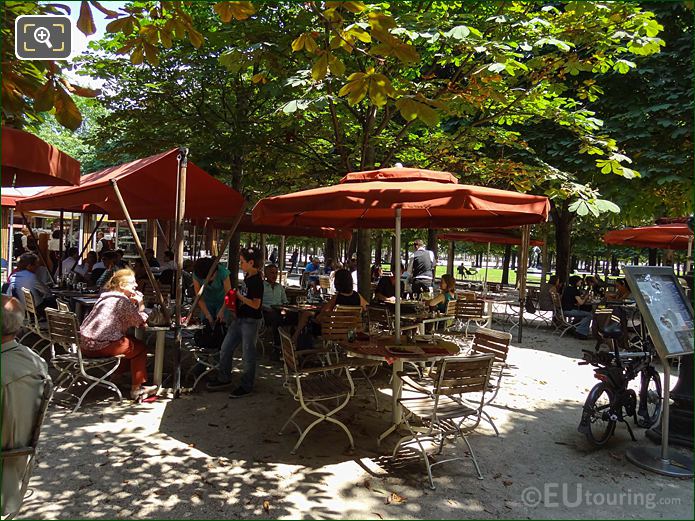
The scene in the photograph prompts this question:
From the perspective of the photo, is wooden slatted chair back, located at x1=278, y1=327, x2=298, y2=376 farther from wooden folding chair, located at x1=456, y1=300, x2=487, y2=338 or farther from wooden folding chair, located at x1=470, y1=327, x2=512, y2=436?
wooden folding chair, located at x1=456, y1=300, x2=487, y2=338

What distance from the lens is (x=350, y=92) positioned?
3301 millimetres

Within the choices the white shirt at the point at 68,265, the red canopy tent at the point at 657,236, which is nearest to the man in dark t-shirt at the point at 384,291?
the red canopy tent at the point at 657,236

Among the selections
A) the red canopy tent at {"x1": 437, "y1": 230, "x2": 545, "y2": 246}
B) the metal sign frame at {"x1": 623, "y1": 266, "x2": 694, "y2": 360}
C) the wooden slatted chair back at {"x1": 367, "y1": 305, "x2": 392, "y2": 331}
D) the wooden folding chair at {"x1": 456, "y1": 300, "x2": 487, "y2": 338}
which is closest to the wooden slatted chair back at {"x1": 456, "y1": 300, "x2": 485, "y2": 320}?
the wooden folding chair at {"x1": 456, "y1": 300, "x2": 487, "y2": 338}

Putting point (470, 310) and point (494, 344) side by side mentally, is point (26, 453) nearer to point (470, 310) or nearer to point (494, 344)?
point (494, 344)

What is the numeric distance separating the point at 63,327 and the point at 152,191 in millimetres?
2288

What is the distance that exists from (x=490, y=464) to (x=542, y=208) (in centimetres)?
234

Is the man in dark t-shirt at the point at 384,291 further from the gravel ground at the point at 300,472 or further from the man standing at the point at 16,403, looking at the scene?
the man standing at the point at 16,403

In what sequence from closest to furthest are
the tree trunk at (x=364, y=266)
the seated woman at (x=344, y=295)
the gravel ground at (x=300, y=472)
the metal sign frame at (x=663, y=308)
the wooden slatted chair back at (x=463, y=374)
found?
the gravel ground at (x=300, y=472), the wooden slatted chair back at (x=463, y=374), the metal sign frame at (x=663, y=308), the seated woman at (x=344, y=295), the tree trunk at (x=364, y=266)

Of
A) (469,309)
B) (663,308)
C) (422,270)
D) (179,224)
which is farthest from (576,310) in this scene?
(179,224)

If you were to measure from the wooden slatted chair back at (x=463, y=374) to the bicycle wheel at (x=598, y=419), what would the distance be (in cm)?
132

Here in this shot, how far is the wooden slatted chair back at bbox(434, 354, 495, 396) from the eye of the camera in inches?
161

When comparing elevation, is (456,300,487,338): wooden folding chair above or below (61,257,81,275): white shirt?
below

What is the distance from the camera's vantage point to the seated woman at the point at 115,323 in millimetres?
5609

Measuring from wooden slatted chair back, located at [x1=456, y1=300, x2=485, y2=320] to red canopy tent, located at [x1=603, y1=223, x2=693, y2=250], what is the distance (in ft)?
12.7
